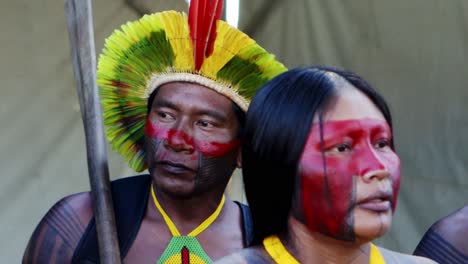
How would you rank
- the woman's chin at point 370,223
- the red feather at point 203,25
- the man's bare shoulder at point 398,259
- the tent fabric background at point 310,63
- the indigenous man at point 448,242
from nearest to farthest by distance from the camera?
the woman's chin at point 370,223 → the man's bare shoulder at point 398,259 → the indigenous man at point 448,242 → the red feather at point 203,25 → the tent fabric background at point 310,63

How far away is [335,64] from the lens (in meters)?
3.91

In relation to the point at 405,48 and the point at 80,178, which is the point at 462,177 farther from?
the point at 80,178

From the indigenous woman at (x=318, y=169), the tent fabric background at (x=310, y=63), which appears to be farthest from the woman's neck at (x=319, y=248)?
the tent fabric background at (x=310, y=63)

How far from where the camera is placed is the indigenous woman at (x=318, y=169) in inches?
66.9

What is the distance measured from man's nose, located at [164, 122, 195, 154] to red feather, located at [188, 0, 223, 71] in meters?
0.20

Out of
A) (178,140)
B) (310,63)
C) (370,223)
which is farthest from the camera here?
(310,63)

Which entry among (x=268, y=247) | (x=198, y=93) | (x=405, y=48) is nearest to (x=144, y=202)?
(x=198, y=93)

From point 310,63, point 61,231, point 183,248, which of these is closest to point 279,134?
point 183,248

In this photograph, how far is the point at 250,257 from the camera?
1.78 metres

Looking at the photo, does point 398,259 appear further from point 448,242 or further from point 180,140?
point 180,140

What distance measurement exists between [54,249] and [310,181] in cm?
130

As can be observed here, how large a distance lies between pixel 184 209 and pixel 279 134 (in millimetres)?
1106

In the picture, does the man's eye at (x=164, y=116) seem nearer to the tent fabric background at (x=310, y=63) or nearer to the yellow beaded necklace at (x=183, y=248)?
the yellow beaded necklace at (x=183, y=248)

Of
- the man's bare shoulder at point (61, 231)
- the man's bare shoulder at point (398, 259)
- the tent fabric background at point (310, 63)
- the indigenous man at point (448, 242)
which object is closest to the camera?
the man's bare shoulder at point (398, 259)
